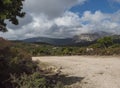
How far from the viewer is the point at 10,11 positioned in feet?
50.4

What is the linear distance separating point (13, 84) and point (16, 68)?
2807mm

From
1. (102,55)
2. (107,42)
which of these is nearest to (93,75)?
(102,55)

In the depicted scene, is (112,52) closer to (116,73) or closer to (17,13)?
(116,73)

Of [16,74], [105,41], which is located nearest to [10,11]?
[16,74]

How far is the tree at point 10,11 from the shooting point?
48.2 feet

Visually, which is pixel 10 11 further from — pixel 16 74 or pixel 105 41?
pixel 105 41

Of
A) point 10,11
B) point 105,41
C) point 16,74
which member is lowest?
point 16,74

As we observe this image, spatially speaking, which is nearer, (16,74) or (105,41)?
(16,74)

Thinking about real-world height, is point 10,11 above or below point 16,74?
above

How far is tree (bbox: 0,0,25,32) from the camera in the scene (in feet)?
48.2

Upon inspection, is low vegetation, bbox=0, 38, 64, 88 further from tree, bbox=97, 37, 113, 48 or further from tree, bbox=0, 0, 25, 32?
tree, bbox=97, 37, 113, 48

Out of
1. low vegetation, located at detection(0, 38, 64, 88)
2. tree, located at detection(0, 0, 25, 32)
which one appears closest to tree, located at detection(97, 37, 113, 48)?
low vegetation, located at detection(0, 38, 64, 88)

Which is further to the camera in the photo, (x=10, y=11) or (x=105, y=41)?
(x=105, y=41)

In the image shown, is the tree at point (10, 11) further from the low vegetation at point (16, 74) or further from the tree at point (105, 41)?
the tree at point (105, 41)
